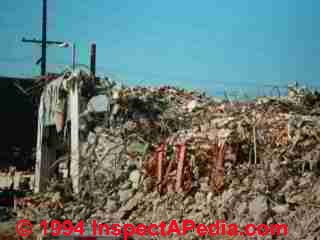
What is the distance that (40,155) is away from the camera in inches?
448

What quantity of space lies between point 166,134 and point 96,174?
1.33 m

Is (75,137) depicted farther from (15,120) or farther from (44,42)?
(44,42)

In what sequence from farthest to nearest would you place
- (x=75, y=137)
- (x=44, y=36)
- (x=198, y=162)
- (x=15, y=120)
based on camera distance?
1. (x=44, y=36)
2. (x=15, y=120)
3. (x=75, y=137)
4. (x=198, y=162)

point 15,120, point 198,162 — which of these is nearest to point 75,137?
point 198,162

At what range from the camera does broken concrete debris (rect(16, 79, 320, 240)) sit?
21.8 ft

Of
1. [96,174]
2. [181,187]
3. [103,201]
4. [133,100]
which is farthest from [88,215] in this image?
[133,100]

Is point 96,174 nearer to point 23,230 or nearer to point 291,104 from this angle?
point 23,230

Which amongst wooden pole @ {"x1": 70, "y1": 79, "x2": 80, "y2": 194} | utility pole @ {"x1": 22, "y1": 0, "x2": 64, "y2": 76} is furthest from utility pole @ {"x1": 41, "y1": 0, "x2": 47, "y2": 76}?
wooden pole @ {"x1": 70, "y1": 79, "x2": 80, "y2": 194}

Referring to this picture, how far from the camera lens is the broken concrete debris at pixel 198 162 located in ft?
21.8

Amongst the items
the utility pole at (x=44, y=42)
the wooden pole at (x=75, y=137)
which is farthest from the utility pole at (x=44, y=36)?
the wooden pole at (x=75, y=137)

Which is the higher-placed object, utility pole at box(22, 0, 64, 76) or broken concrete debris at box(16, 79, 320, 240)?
utility pole at box(22, 0, 64, 76)

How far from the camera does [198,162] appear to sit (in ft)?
25.7

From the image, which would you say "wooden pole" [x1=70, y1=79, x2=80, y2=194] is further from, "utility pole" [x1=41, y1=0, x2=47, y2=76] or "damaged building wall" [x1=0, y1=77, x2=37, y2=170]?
"utility pole" [x1=41, y1=0, x2=47, y2=76]

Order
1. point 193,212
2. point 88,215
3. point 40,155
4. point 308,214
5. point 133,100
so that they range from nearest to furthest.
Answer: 1. point 308,214
2. point 193,212
3. point 88,215
4. point 133,100
5. point 40,155
